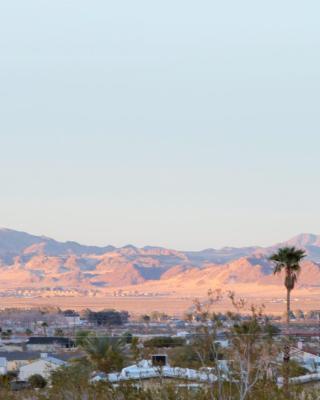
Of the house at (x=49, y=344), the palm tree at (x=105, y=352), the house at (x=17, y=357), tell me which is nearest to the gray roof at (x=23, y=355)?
the house at (x=17, y=357)

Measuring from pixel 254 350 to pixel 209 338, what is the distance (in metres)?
2.88

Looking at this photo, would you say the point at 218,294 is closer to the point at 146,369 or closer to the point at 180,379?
the point at 180,379

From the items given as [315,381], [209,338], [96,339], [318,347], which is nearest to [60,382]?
[315,381]

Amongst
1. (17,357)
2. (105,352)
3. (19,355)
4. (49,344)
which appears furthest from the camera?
(49,344)

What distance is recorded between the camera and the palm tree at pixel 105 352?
5944cm

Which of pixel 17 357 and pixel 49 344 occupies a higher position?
pixel 49 344

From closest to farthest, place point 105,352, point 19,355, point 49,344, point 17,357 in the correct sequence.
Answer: point 105,352
point 17,357
point 19,355
point 49,344

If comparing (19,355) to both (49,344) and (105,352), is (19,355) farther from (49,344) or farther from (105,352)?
(105,352)

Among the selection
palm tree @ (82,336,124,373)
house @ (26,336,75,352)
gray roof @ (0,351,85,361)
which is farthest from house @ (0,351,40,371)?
palm tree @ (82,336,124,373)

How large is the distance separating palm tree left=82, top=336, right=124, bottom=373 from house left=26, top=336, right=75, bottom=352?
33.8 m

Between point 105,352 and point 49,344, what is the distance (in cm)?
4762

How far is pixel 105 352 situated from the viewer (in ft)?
228

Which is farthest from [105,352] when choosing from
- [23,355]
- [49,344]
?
[49,344]

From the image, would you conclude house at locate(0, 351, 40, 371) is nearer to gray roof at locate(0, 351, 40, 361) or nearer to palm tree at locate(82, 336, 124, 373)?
gray roof at locate(0, 351, 40, 361)
